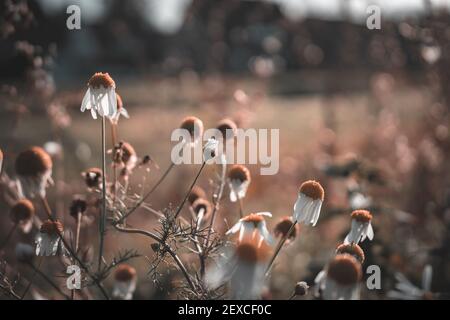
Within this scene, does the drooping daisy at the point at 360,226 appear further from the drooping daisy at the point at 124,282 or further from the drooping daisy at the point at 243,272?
the drooping daisy at the point at 124,282

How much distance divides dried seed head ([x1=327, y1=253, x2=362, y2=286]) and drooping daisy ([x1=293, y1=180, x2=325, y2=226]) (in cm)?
17

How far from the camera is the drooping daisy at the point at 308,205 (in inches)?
57.2

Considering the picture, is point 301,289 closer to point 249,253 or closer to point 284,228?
point 249,253

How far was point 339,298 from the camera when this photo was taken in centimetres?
130

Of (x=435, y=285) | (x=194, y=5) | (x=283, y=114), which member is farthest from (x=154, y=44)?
(x=435, y=285)

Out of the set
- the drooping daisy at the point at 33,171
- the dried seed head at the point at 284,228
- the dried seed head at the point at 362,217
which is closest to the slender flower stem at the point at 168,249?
the drooping daisy at the point at 33,171

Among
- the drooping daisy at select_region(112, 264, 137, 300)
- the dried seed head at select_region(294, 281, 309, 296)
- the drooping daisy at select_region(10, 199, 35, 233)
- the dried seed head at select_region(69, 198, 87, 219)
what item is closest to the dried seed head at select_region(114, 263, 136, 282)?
the drooping daisy at select_region(112, 264, 137, 300)

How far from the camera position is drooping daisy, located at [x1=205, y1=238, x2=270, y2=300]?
129 centimetres

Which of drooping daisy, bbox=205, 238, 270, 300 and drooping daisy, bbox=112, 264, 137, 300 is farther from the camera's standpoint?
drooping daisy, bbox=112, 264, 137, 300

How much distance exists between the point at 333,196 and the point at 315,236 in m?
0.43

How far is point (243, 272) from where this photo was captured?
131 cm

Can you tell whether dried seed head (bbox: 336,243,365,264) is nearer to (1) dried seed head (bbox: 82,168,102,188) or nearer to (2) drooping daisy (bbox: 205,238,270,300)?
(2) drooping daisy (bbox: 205,238,270,300)

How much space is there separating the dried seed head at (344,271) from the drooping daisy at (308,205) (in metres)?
0.17
